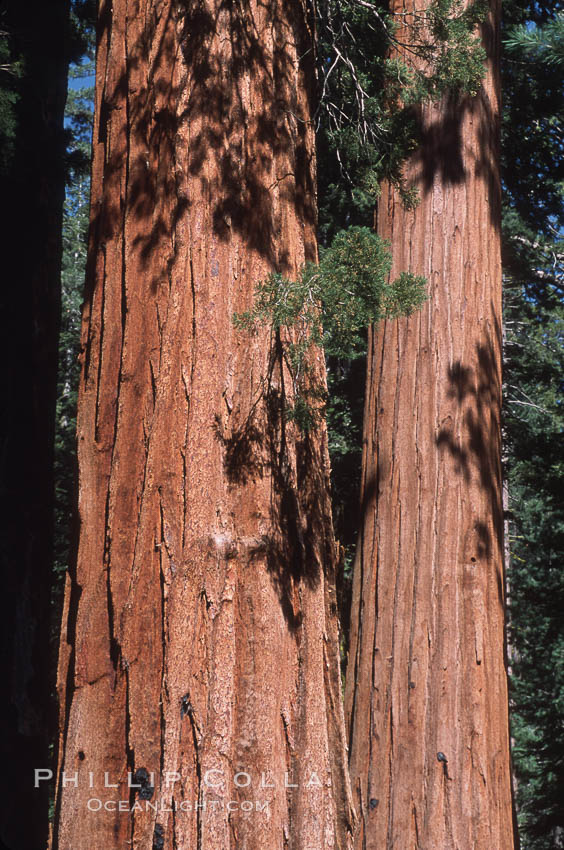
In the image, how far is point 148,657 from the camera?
6.41 ft

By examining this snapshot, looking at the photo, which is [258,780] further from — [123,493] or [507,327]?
[507,327]

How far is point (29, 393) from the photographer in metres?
6.90

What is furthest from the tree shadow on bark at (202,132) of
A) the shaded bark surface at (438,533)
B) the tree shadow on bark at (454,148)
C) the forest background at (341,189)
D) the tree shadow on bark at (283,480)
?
the tree shadow on bark at (454,148)

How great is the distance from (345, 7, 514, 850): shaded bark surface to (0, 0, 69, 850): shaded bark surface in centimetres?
366

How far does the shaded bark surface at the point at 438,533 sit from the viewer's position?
3268 mm

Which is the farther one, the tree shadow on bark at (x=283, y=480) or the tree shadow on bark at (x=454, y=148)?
the tree shadow on bark at (x=454, y=148)

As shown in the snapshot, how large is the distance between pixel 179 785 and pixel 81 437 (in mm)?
1057

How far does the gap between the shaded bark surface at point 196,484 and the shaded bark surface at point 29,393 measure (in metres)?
4.52

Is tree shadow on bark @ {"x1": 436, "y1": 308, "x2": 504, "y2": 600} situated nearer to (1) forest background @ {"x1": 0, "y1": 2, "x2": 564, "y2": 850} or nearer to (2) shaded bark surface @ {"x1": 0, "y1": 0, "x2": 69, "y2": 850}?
(1) forest background @ {"x1": 0, "y1": 2, "x2": 564, "y2": 850}

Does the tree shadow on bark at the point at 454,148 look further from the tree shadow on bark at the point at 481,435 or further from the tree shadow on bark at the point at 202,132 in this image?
the tree shadow on bark at the point at 202,132

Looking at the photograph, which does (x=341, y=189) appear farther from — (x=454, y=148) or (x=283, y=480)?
(x=283, y=480)

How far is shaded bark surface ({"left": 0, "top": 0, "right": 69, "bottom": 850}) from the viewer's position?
236 inches

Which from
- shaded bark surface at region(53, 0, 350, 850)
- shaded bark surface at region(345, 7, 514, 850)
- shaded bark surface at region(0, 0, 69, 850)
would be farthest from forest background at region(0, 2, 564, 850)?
shaded bark surface at region(53, 0, 350, 850)

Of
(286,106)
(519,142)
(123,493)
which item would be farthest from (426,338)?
(519,142)
